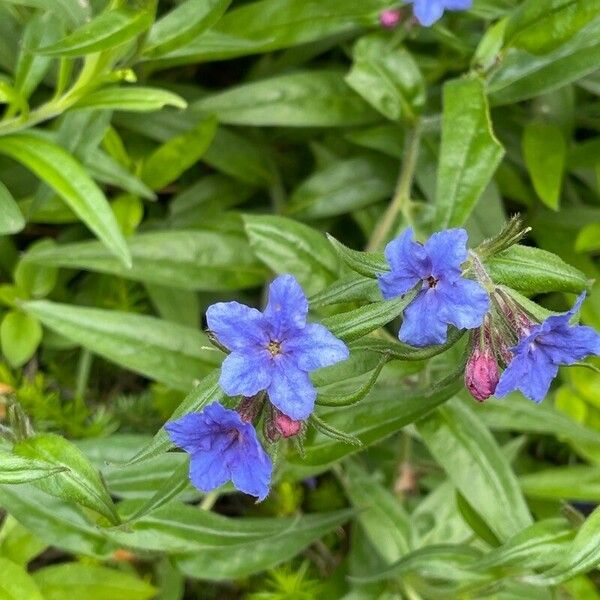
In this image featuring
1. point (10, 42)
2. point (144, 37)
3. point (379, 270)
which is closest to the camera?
point (379, 270)

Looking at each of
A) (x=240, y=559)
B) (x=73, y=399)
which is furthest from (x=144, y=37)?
(x=240, y=559)

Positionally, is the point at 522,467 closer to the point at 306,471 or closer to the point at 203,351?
the point at 306,471

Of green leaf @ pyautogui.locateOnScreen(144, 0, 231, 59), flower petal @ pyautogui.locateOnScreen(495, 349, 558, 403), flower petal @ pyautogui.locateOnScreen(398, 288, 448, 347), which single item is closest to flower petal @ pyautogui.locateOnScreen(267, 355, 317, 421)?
flower petal @ pyautogui.locateOnScreen(398, 288, 448, 347)

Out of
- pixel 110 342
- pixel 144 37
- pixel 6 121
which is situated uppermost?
pixel 144 37

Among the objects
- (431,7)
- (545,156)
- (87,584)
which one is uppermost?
(431,7)

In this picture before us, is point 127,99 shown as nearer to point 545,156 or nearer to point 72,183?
point 72,183

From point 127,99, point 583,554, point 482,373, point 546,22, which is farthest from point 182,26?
point 583,554

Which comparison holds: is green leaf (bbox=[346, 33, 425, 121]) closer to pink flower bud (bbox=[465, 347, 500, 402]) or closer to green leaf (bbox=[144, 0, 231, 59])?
green leaf (bbox=[144, 0, 231, 59])
